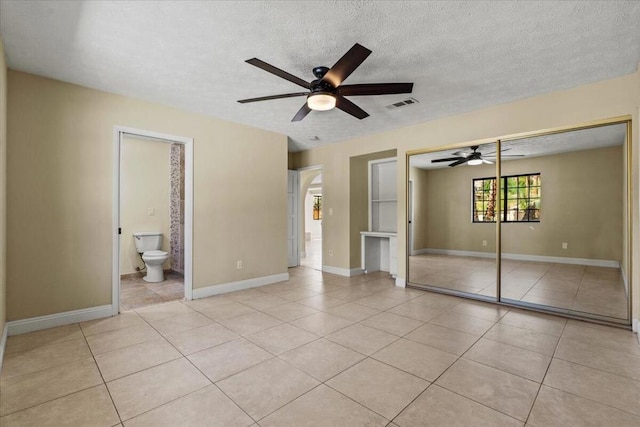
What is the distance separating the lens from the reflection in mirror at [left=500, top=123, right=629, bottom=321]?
3.39 meters

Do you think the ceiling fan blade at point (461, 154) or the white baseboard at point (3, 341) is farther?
the ceiling fan blade at point (461, 154)

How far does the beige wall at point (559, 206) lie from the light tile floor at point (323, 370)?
107 centimetres

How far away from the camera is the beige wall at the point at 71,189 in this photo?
3.00m

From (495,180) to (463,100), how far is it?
48.3 inches

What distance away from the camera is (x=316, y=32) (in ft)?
7.64

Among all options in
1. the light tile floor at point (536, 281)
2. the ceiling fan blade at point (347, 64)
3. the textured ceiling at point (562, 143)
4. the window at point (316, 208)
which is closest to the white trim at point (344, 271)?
the light tile floor at point (536, 281)

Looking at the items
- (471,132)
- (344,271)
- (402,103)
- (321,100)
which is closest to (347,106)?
(321,100)

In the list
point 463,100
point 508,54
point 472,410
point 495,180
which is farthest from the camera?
point 495,180

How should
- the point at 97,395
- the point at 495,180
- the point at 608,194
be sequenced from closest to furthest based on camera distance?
the point at 97,395 → the point at 608,194 → the point at 495,180

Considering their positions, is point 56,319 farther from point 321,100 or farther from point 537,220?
point 537,220

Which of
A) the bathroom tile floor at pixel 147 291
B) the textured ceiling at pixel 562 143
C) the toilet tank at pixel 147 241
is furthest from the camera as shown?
the toilet tank at pixel 147 241

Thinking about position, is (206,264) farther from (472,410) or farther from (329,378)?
(472,410)

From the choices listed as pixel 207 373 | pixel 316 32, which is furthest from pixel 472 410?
pixel 316 32

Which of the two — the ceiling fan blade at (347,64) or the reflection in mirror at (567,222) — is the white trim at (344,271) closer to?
the reflection in mirror at (567,222)
